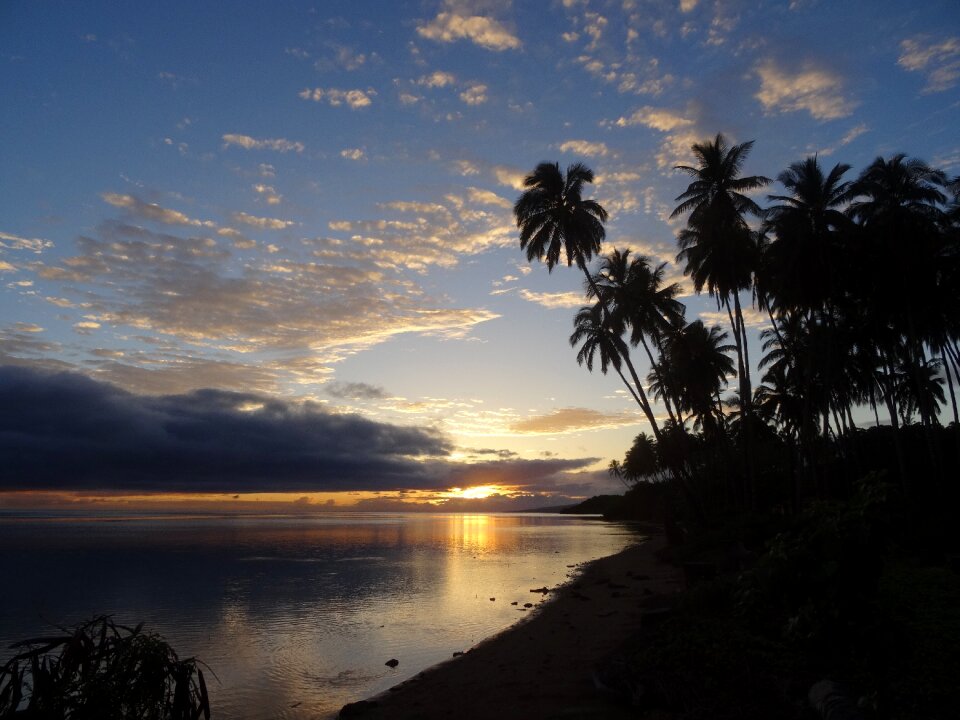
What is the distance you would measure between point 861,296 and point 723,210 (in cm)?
907

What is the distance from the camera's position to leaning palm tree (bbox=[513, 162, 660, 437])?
3441 cm

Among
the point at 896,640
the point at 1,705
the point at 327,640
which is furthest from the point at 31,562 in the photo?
the point at 896,640

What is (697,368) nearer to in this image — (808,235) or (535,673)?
(808,235)

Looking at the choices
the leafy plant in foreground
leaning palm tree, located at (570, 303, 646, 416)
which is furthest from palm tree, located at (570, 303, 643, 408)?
the leafy plant in foreground

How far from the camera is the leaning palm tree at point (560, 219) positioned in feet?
113

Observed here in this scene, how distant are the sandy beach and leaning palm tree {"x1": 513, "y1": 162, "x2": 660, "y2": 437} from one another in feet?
61.6

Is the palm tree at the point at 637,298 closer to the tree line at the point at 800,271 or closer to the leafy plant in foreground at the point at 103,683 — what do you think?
the tree line at the point at 800,271

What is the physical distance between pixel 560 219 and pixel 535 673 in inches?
1071

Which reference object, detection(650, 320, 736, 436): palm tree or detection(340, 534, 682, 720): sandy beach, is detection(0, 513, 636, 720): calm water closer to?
detection(340, 534, 682, 720): sandy beach

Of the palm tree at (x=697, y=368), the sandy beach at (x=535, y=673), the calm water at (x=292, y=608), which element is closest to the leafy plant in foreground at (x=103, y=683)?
the calm water at (x=292, y=608)

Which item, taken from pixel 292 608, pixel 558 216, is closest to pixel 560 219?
pixel 558 216

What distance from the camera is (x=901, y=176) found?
31953 mm

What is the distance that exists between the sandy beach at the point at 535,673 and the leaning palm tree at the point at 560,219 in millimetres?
18785

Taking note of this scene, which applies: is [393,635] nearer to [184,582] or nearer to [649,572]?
[649,572]
